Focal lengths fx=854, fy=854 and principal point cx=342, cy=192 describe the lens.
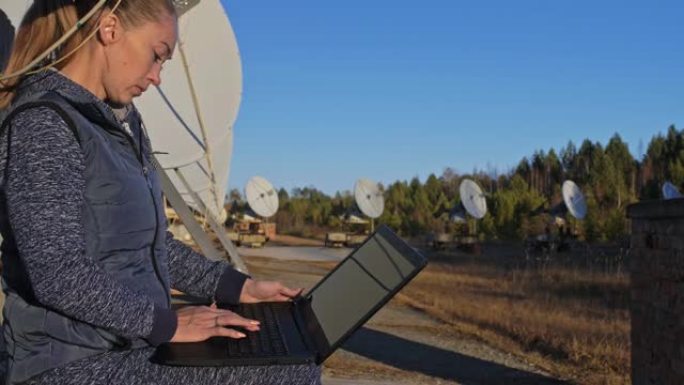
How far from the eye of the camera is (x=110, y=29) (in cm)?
170

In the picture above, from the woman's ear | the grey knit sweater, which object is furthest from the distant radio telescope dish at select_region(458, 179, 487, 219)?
the grey knit sweater

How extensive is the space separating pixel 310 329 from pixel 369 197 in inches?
1418

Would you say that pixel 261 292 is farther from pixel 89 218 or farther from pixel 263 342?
pixel 89 218

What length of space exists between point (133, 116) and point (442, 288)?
49.5ft

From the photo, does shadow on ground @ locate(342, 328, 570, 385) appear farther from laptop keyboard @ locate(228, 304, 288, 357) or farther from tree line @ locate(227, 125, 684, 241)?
tree line @ locate(227, 125, 684, 241)

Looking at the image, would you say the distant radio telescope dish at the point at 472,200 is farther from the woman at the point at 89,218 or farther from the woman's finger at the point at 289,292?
the woman at the point at 89,218

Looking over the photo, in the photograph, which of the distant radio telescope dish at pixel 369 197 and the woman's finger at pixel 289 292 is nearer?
the woman's finger at pixel 289 292

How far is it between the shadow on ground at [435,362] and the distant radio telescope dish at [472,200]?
26.5 metres

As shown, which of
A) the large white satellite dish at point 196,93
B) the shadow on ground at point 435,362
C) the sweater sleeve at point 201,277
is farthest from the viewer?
the large white satellite dish at point 196,93

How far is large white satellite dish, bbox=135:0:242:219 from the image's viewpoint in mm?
9312

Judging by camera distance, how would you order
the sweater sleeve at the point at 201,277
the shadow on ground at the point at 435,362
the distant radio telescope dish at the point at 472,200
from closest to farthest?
1. the sweater sleeve at the point at 201,277
2. the shadow on ground at the point at 435,362
3. the distant radio telescope dish at the point at 472,200

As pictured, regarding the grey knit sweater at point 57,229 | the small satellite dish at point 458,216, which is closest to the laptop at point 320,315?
the grey knit sweater at point 57,229

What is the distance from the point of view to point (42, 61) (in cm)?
174

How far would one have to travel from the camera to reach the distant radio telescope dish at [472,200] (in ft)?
118
